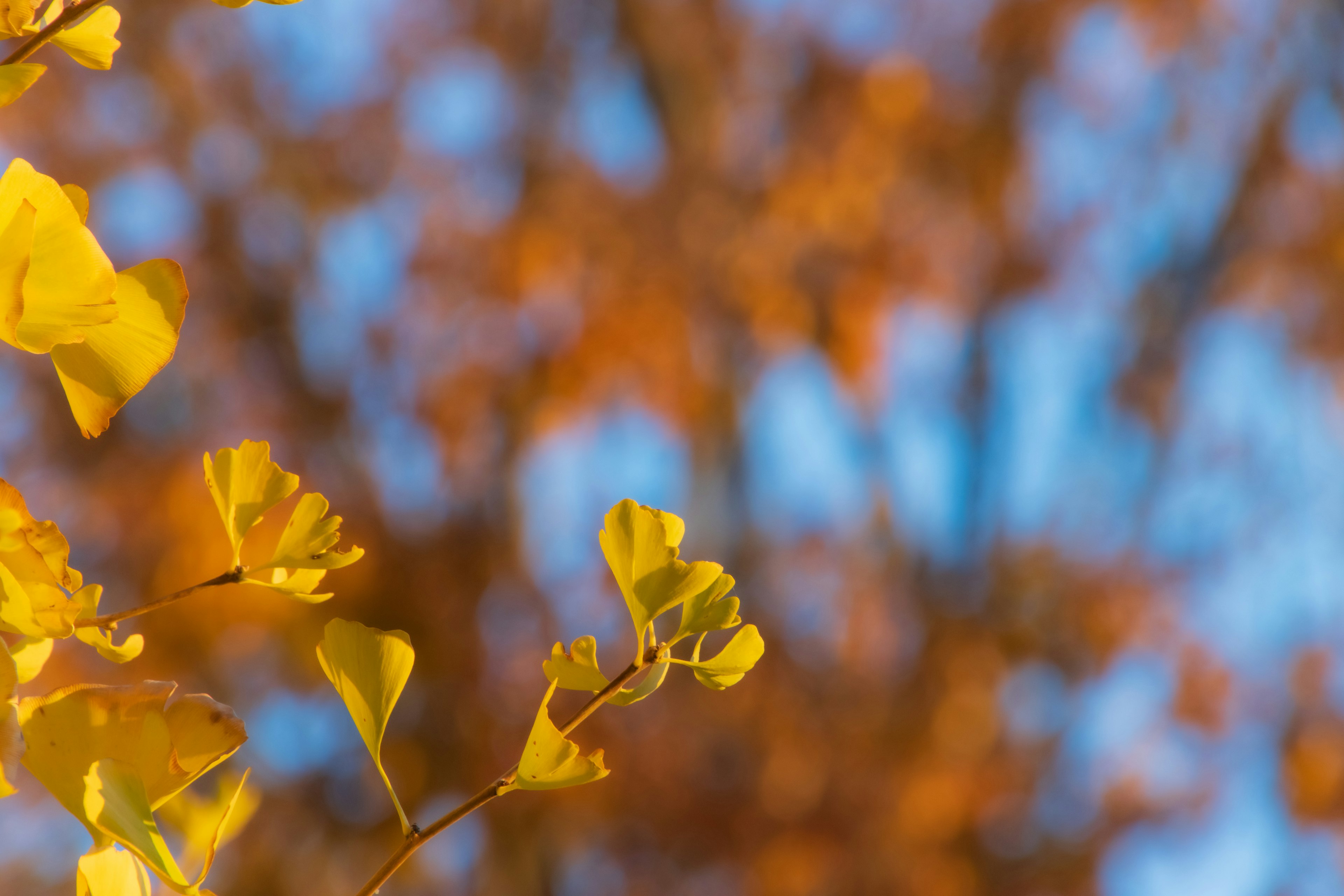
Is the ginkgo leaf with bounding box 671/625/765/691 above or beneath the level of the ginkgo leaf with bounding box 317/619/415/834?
beneath

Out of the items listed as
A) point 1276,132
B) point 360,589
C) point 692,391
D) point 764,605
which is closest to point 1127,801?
point 764,605

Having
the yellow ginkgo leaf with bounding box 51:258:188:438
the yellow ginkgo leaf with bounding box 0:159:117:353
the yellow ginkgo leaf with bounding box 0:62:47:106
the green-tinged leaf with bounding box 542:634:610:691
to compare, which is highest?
the yellow ginkgo leaf with bounding box 0:62:47:106

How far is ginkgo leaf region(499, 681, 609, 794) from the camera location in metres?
0.22

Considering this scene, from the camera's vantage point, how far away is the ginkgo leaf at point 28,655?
0.75 ft

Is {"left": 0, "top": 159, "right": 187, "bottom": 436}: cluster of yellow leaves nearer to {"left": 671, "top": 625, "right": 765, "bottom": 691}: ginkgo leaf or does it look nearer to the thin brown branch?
the thin brown branch

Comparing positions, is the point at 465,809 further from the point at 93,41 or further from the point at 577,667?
the point at 93,41

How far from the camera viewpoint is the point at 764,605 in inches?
99.4

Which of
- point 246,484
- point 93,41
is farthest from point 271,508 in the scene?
point 93,41

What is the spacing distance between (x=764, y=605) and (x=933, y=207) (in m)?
1.31

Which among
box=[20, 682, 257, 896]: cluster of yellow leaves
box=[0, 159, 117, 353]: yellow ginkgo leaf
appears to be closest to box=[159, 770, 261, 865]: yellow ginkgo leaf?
box=[20, 682, 257, 896]: cluster of yellow leaves

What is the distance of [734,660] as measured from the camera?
232mm

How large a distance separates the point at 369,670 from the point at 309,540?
0.04m

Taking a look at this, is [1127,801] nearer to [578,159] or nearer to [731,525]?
[731,525]

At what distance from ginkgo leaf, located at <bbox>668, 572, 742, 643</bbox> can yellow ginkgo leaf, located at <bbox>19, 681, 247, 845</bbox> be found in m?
0.10
